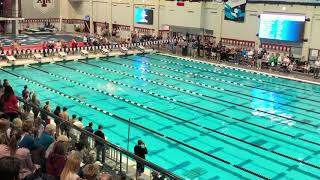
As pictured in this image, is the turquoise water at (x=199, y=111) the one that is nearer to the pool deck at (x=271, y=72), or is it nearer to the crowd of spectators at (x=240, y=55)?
the pool deck at (x=271, y=72)

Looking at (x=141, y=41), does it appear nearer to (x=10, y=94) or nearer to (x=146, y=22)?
(x=146, y=22)

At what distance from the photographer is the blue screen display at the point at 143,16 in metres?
30.1

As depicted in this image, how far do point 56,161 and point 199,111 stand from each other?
10107 millimetres

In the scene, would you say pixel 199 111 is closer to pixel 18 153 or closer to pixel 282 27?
pixel 18 153

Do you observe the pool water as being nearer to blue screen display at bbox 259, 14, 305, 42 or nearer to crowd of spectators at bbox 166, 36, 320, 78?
crowd of spectators at bbox 166, 36, 320, 78

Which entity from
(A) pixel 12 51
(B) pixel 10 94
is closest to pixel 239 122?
(B) pixel 10 94

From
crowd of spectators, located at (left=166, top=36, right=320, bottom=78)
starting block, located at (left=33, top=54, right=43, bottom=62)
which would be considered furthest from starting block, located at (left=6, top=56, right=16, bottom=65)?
crowd of spectators, located at (left=166, top=36, right=320, bottom=78)

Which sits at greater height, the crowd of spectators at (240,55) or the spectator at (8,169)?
the spectator at (8,169)

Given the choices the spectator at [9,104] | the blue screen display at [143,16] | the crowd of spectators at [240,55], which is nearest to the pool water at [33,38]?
the blue screen display at [143,16]

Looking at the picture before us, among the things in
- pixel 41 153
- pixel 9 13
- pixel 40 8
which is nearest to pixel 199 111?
pixel 41 153

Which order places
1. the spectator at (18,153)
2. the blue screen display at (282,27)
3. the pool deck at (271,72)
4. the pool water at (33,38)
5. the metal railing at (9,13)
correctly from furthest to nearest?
1. the metal railing at (9,13)
2. the pool water at (33,38)
3. the blue screen display at (282,27)
4. the pool deck at (271,72)
5. the spectator at (18,153)

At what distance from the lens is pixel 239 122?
1316cm

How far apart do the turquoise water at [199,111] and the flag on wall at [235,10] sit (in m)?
4.01

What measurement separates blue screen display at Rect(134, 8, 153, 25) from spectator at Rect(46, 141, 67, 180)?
26.3m
